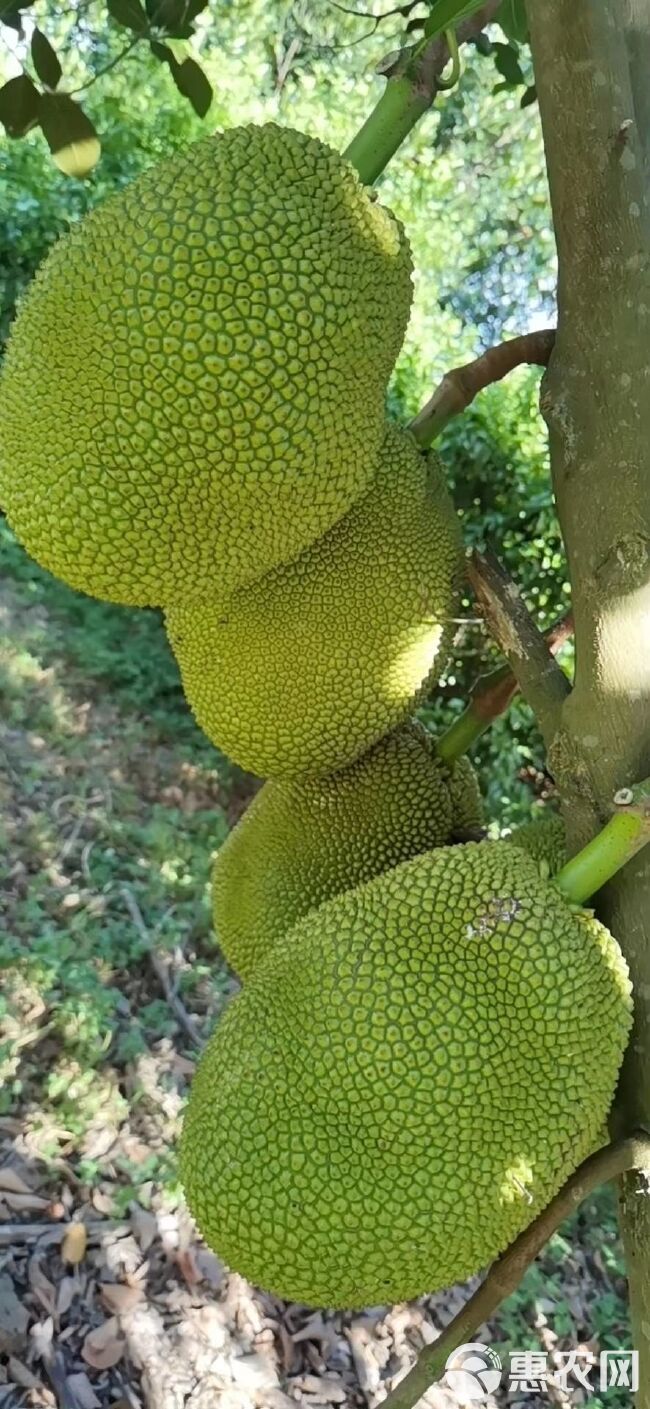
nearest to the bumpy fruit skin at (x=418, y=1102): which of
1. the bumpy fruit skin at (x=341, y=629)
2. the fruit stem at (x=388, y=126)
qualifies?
the bumpy fruit skin at (x=341, y=629)

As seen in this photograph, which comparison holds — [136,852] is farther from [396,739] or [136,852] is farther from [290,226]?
[290,226]

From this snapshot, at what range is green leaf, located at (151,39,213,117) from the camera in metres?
1.29

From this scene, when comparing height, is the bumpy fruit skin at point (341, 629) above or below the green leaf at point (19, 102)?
below

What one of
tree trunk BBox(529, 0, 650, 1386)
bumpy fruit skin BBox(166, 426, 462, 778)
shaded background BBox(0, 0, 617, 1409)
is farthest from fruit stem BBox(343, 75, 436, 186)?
shaded background BBox(0, 0, 617, 1409)

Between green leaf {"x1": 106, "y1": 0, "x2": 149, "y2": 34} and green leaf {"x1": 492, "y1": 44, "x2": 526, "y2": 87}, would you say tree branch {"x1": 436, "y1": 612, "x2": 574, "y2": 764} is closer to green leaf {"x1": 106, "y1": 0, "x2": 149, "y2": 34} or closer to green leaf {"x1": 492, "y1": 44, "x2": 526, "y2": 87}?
green leaf {"x1": 106, "y1": 0, "x2": 149, "y2": 34}

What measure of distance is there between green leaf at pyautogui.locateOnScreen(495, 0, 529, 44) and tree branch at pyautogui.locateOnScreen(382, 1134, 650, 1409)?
1.13 m

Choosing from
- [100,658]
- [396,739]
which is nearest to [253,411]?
[396,739]

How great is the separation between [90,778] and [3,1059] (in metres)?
0.92

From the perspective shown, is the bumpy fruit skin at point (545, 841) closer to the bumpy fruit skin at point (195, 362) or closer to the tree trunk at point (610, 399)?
the tree trunk at point (610, 399)

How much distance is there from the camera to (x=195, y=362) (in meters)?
0.64

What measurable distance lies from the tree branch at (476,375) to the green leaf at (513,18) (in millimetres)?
551

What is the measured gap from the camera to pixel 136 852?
2393 mm

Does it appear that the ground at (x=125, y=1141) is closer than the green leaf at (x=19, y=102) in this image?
No

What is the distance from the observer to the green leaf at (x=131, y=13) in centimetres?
118
